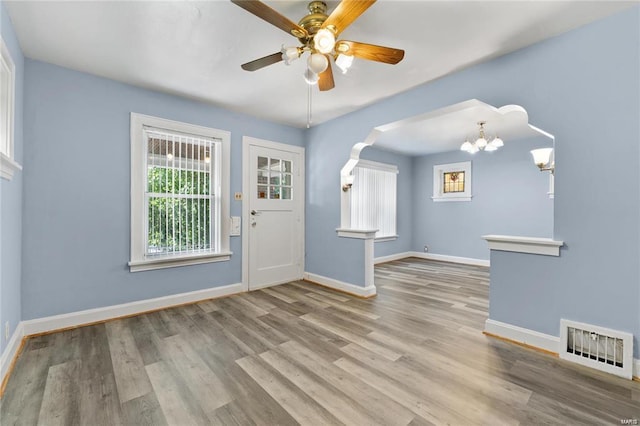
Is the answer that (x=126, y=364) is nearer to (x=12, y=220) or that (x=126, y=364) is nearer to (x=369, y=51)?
(x=12, y=220)

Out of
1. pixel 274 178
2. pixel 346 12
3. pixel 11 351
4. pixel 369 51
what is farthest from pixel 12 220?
pixel 369 51

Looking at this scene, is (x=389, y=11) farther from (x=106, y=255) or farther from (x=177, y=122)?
(x=106, y=255)

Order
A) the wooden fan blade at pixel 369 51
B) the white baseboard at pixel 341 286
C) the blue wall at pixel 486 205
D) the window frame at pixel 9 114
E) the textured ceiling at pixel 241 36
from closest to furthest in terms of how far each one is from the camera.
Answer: the wooden fan blade at pixel 369 51 → the textured ceiling at pixel 241 36 → the window frame at pixel 9 114 → the white baseboard at pixel 341 286 → the blue wall at pixel 486 205

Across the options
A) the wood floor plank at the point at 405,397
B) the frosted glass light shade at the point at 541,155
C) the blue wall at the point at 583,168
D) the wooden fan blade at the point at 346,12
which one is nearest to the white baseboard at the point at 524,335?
the blue wall at the point at 583,168

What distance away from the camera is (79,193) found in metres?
2.75

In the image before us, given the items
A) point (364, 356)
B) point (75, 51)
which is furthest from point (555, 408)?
point (75, 51)

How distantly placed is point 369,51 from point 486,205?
16.4 ft

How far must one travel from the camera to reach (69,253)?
2695 mm

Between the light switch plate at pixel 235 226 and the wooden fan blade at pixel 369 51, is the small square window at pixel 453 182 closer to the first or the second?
the light switch plate at pixel 235 226

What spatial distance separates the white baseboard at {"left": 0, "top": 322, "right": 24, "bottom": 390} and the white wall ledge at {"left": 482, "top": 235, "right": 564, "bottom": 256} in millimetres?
3900

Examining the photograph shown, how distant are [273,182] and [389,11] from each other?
9.29ft

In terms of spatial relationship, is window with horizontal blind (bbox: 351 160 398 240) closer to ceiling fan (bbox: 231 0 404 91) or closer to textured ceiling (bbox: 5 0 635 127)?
textured ceiling (bbox: 5 0 635 127)

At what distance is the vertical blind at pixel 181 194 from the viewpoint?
127 inches

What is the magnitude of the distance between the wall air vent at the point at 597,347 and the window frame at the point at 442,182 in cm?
415
